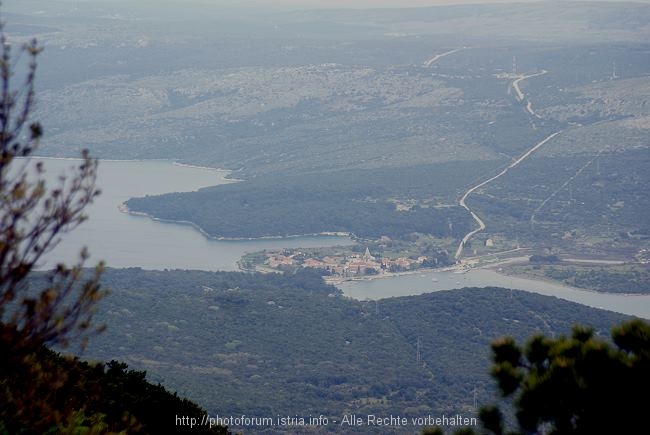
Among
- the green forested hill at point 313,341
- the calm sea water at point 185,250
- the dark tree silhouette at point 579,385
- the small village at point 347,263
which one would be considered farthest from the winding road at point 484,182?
the dark tree silhouette at point 579,385

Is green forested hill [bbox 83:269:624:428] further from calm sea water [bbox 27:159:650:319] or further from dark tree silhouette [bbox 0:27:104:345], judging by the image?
dark tree silhouette [bbox 0:27:104:345]

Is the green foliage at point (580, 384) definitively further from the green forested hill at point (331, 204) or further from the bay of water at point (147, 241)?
the green forested hill at point (331, 204)

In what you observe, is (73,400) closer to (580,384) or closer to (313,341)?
(580,384)

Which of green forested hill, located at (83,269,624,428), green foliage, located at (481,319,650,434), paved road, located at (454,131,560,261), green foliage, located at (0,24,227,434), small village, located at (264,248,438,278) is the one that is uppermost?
green foliage, located at (0,24,227,434)

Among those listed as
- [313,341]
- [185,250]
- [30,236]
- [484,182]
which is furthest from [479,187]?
[30,236]

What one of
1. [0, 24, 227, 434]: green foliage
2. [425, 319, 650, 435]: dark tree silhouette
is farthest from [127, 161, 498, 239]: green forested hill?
[0, 24, 227, 434]: green foliage

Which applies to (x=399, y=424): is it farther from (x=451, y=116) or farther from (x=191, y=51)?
(x=191, y=51)
